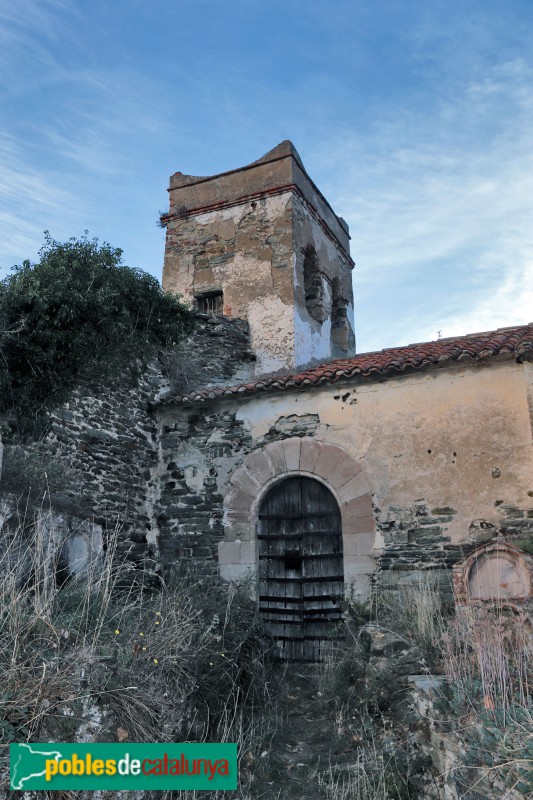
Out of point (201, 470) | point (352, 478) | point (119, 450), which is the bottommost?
point (352, 478)

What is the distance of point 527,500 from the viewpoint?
678 centimetres

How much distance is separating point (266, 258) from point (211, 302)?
4.53 ft

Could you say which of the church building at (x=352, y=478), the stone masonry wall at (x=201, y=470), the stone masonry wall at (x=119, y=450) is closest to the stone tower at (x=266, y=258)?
the church building at (x=352, y=478)

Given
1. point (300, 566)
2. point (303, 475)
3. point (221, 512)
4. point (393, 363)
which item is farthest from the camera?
point (221, 512)

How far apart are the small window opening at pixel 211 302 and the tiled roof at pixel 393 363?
11.0ft

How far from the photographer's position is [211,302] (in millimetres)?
12016

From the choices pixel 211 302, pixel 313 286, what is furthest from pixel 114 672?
pixel 313 286

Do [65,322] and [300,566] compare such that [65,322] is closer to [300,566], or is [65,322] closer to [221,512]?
[221,512]

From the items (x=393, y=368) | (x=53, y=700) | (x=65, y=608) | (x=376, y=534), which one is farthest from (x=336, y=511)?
(x=53, y=700)

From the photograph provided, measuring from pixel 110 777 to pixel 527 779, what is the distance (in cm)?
221

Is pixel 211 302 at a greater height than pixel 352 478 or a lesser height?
greater

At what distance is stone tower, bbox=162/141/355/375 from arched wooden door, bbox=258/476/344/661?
3172 mm

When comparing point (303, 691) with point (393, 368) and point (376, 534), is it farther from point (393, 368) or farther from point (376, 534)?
point (393, 368)

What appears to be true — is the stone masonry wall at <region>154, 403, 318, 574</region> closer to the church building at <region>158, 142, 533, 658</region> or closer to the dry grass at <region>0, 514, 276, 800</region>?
the church building at <region>158, 142, 533, 658</region>
